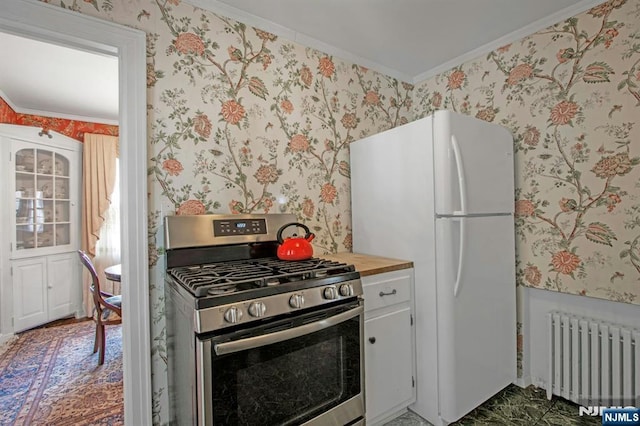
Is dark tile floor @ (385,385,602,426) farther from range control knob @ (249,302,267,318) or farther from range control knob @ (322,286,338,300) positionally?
range control knob @ (249,302,267,318)

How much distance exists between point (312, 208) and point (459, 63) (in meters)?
1.64

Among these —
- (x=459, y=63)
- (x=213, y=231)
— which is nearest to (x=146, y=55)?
(x=213, y=231)

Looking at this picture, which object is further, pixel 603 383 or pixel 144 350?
pixel 603 383

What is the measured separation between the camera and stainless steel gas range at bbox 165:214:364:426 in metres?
1.02

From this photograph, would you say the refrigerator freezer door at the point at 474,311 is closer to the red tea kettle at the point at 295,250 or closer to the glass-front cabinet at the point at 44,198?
the red tea kettle at the point at 295,250

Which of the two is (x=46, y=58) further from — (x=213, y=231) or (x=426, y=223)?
(x=426, y=223)

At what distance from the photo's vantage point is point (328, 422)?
1263 millimetres

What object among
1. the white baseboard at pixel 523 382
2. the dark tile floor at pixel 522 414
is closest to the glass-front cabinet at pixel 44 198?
the dark tile floor at pixel 522 414

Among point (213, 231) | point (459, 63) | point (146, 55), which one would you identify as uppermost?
point (459, 63)

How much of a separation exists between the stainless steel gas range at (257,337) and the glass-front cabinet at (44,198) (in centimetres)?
321

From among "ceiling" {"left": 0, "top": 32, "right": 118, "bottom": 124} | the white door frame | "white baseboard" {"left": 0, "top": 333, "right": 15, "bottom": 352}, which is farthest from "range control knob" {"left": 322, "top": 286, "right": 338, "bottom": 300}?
"white baseboard" {"left": 0, "top": 333, "right": 15, "bottom": 352}

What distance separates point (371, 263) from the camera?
71.1 inches

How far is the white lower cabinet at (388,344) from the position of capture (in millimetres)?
1629

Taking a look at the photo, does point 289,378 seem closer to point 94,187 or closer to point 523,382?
point 523,382
